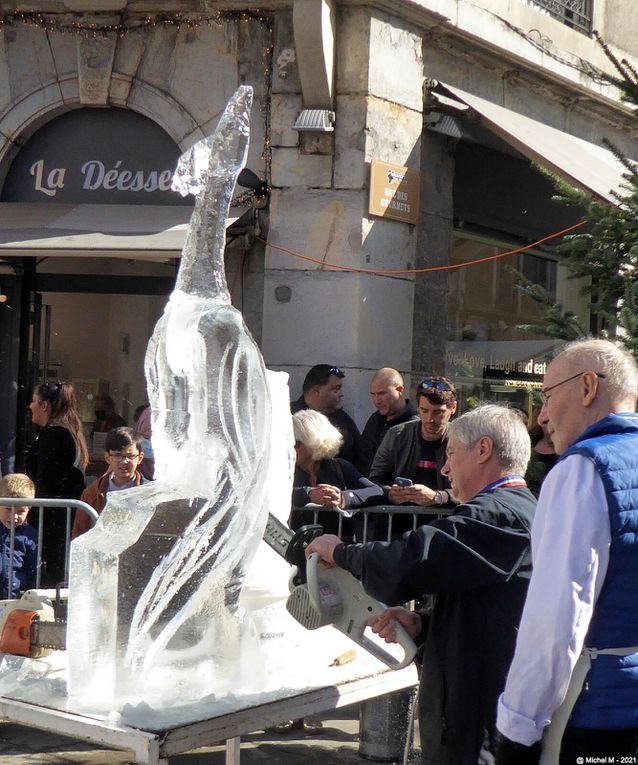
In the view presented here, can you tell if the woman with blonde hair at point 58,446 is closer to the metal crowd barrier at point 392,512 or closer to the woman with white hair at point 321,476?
the woman with white hair at point 321,476

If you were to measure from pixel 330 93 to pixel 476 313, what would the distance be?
8.92ft

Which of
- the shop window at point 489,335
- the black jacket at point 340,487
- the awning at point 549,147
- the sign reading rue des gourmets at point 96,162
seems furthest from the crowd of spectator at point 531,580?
the shop window at point 489,335

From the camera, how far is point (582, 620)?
8.48 ft

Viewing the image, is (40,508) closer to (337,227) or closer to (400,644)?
(400,644)

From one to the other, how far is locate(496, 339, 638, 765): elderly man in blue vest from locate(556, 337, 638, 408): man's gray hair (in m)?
0.11

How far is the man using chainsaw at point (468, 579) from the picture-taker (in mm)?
3141

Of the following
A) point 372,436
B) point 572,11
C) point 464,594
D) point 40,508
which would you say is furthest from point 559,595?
point 572,11

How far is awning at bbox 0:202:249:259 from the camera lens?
8.55m

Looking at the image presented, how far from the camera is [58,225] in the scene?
9.05 meters

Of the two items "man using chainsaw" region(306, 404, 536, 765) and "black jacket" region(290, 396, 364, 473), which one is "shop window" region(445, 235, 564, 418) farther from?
"man using chainsaw" region(306, 404, 536, 765)

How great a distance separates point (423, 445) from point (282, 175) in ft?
11.2

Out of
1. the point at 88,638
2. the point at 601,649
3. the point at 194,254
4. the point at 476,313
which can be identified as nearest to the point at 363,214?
the point at 476,313

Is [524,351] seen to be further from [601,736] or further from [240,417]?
[601,736]

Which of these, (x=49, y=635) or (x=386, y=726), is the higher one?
(x=49, y=635)
